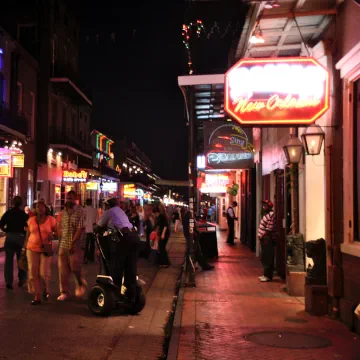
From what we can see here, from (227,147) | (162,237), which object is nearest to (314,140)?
(162,237)

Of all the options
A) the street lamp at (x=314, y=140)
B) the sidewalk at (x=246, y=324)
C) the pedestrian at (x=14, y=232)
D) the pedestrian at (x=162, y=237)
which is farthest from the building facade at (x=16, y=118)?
the street lamp at (x=314, y=140)

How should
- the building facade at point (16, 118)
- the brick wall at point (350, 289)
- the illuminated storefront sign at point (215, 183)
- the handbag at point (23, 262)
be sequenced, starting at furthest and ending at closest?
the illuminated storefront sign at point (215, 183), the building facade at point (16, 118), the handbag at point (23, 262), the brick wall at point (350, 289)

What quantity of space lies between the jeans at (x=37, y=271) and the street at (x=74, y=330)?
0.93 ft

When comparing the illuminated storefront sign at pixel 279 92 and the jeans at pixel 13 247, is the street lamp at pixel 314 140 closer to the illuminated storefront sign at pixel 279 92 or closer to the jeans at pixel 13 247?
the illuminated storefront sign at pixel 279 92

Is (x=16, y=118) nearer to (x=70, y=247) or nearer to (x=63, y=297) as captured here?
(x=70, y=247)

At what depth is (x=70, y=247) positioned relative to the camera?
30.1 ft

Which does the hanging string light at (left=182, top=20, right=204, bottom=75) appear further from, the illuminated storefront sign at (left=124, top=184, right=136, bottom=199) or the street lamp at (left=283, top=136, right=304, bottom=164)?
the illuminated storefront sign at (left=124, top=184, right=136, bottom=199)

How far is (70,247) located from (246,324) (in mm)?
3343

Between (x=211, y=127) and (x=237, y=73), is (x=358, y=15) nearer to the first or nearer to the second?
(x=237, y=73)

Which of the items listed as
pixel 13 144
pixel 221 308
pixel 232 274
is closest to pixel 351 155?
pixel 221 308

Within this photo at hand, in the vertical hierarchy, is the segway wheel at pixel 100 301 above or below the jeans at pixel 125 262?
below

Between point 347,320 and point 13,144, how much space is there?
53.3ft

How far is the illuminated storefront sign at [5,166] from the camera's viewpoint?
18562mm

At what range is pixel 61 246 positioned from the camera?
9211mm
